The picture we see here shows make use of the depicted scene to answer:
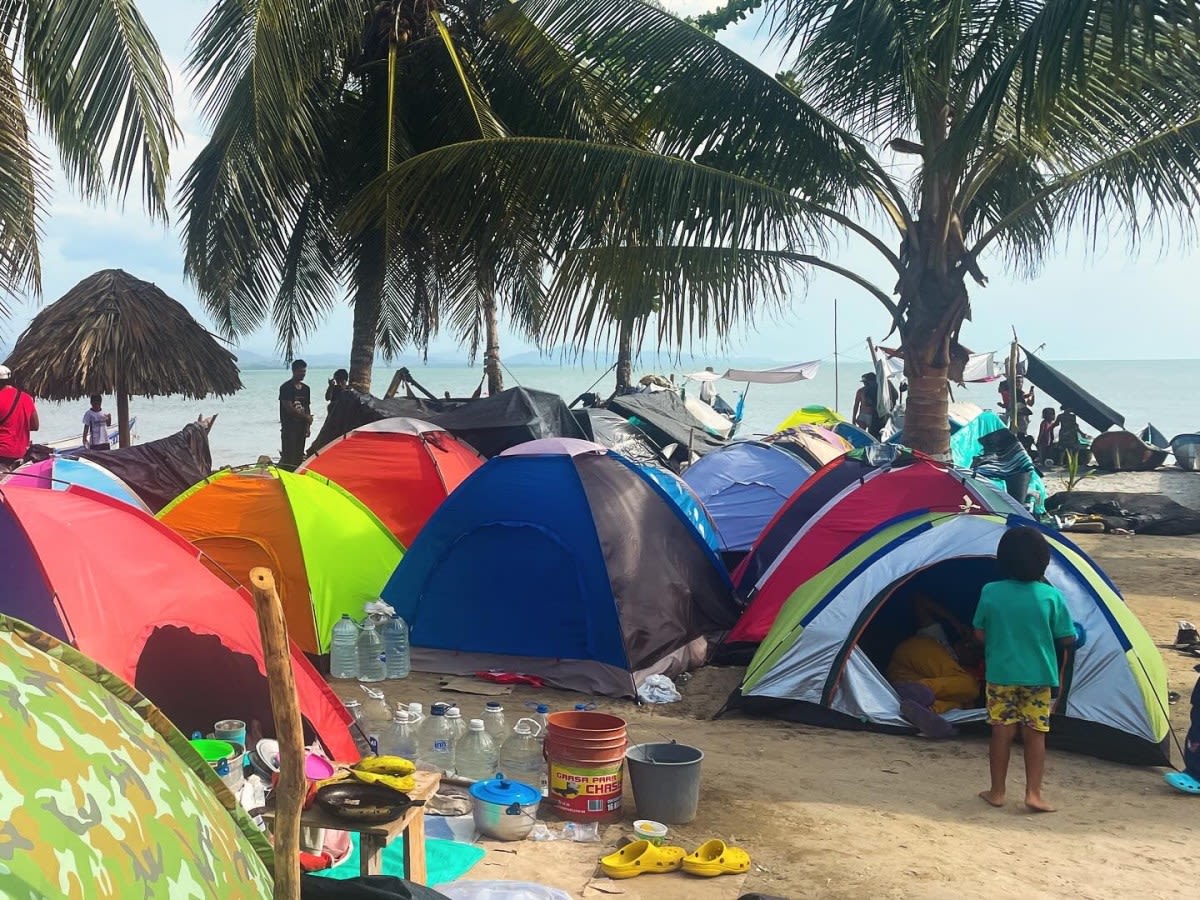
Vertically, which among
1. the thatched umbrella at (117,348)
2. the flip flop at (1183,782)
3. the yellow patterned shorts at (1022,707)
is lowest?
the flip flop at (1183,782)

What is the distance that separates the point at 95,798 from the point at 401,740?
3.71 metres

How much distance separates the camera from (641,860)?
438cm

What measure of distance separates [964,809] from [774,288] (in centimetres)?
477

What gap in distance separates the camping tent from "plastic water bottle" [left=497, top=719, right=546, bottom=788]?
59.4 inches

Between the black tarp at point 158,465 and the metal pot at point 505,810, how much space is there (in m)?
6.19

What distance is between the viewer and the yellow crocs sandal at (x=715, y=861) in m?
4.35

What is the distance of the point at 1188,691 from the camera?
274 inches

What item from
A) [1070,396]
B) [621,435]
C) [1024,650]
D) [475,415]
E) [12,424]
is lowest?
[1024,650]

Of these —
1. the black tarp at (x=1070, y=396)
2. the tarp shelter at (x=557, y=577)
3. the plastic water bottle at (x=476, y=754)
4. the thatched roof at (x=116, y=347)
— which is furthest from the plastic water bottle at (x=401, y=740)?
the black tarp at (x=1070, y=396)

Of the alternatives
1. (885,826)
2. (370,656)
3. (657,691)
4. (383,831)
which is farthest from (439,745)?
(885,826)

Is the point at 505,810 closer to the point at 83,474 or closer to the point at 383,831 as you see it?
the point at 383,831

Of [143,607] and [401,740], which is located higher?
[143,607]

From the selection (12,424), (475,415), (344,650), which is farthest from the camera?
(475,415)

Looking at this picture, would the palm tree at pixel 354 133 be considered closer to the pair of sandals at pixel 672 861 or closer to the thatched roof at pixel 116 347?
the thatched roof at pixel 116 347
